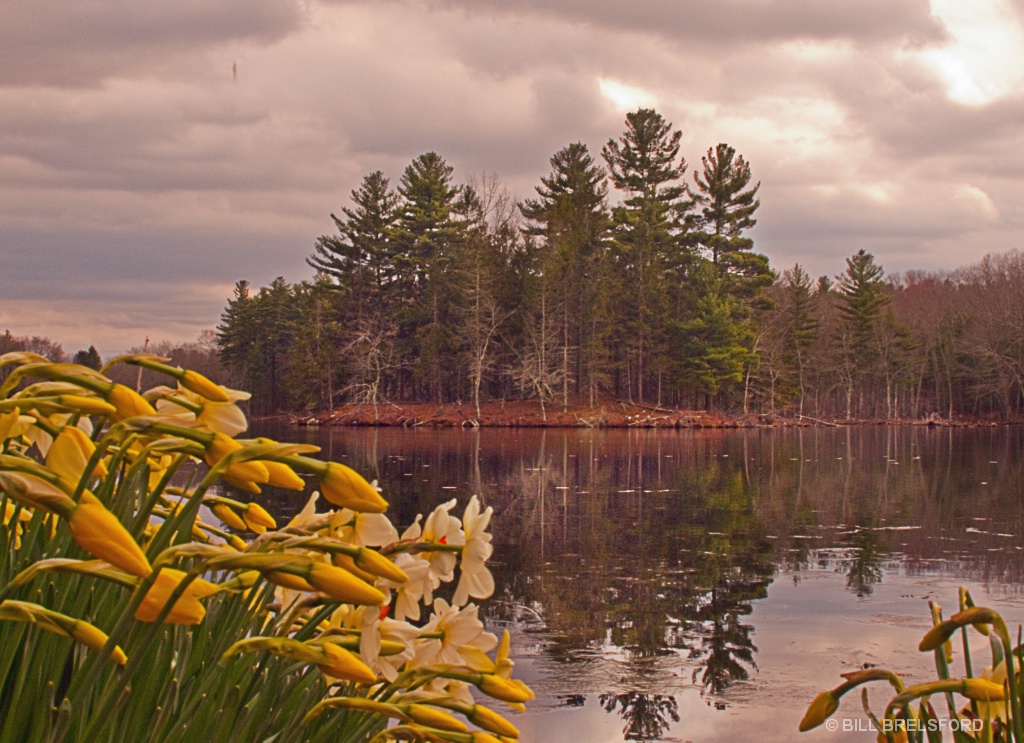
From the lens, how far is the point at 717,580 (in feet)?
31.5

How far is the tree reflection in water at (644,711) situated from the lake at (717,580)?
0.02 m

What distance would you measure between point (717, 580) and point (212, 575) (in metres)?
8.50

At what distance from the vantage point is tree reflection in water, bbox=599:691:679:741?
17.2ft

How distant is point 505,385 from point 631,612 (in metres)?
47.2

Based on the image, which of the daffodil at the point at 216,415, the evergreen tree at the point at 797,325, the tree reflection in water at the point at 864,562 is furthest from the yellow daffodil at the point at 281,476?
the evergreen tree at the point at 797,325

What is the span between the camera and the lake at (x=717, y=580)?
5781mm

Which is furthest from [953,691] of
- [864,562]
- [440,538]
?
[864,562]

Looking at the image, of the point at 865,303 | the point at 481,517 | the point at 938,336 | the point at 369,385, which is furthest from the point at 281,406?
the point at 481,517

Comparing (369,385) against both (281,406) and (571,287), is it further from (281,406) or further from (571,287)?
(281,406)

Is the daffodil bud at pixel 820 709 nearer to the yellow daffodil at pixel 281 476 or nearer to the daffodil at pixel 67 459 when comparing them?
the yellow daffodil at pixel 281 476

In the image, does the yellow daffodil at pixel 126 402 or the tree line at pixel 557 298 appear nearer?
the yellow daffodil at pixel 126 402

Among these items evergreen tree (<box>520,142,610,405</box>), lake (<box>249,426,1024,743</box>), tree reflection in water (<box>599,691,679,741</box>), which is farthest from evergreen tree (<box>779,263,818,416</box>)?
tree reflection in water (<box>599,691,679,741</box>)

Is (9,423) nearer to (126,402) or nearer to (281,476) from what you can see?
(126,402)

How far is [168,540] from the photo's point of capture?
1343 millimetres
